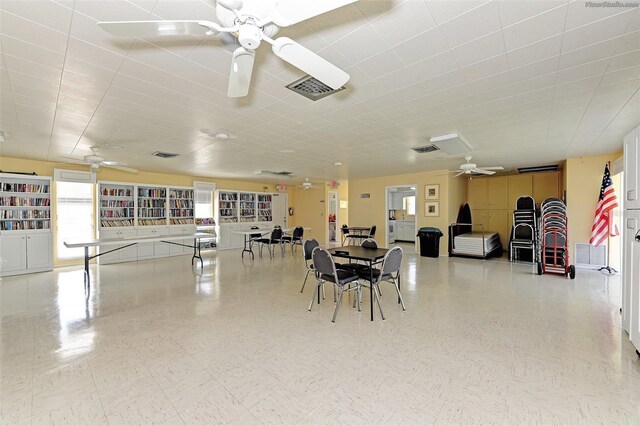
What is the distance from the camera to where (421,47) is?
2248 mm

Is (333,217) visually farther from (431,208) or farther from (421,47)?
(421,47)

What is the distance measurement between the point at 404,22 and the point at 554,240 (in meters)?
6.13

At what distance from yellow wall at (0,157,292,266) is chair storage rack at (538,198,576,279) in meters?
9.45

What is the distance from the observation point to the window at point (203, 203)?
9.76 metres

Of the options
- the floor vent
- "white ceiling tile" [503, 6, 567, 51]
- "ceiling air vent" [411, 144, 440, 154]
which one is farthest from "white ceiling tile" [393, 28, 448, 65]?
the floor vent

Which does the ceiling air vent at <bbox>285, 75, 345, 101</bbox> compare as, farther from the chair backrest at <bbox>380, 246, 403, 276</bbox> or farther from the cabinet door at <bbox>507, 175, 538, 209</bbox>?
the cabinet door at <bbox>507, 175, 538, 209</bbox>

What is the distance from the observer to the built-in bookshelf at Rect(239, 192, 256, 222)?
11.1m

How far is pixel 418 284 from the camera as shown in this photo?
16.9 ft

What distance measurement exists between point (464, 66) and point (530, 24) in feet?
1.90

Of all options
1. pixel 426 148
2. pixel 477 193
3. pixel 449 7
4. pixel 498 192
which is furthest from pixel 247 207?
pixel 449 7

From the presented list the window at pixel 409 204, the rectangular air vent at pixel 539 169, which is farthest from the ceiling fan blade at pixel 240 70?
the window at pixel 409 204

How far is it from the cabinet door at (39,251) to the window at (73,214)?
1.31ft

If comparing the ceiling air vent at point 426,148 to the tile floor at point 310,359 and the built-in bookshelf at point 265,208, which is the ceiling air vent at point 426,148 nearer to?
the tile floor at point 310,359

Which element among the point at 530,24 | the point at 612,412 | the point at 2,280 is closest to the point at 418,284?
the point at 612,412
